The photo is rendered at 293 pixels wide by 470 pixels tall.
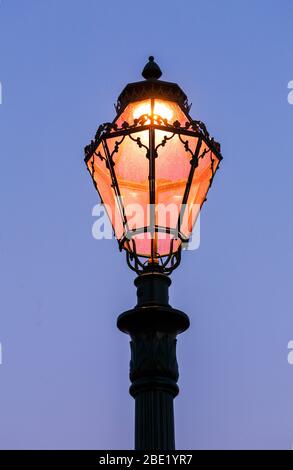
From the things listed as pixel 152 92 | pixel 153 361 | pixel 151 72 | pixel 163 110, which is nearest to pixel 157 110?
pixel 163 110

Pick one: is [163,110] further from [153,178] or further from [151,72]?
[153,178]

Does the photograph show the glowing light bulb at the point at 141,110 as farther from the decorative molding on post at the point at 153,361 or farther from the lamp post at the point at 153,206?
the decorative molding on post at the point at 153,361

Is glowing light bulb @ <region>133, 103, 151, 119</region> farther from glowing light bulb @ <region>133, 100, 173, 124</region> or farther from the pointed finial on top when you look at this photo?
the pointed finial on top

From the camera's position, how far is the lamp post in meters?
5.62

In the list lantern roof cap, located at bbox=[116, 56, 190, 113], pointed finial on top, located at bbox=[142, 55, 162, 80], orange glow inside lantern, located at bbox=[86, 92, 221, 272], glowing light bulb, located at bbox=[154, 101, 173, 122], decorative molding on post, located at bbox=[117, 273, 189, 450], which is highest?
pointed finial on top, located at bbox=[142, 55, 162, 80]

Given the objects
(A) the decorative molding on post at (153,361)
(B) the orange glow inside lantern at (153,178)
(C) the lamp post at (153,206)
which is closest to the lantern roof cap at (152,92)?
(C) the lamp post at (153,206)

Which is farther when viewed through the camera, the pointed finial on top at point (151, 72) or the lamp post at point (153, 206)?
the pointed finial on top at point (151, 72)

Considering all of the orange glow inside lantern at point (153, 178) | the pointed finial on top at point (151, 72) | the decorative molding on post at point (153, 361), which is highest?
the pointed finial on top at point (151, 72)

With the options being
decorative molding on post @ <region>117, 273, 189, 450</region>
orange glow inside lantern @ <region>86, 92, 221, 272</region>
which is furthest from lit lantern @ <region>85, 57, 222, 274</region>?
decorative molding on post @ <region>117, 273, 189, 450</region>

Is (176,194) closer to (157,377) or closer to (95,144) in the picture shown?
(95,144)

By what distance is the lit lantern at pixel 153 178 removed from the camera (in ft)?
20.0

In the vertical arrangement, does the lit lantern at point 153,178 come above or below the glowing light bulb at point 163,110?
below
